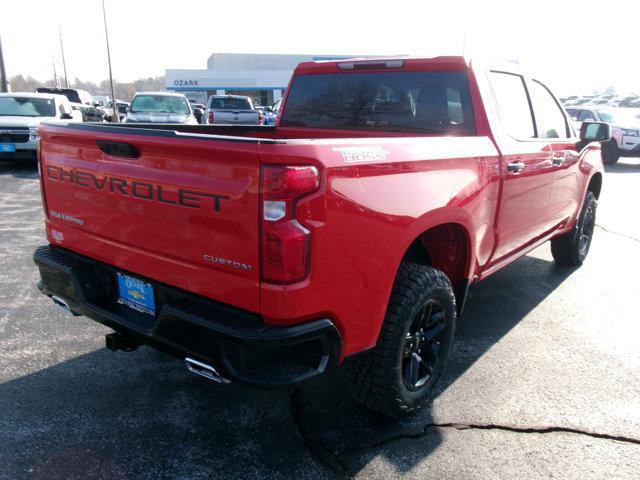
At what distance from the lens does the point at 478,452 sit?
2.72m

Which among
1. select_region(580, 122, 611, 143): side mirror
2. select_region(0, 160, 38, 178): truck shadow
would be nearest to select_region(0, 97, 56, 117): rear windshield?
select_region(0, 160, 38, 178): truck shadow

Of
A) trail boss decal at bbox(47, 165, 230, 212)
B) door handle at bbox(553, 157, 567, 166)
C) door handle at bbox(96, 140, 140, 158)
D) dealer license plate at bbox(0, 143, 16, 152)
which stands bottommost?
dealer license plate at bbox(0, 143, 16, 152)

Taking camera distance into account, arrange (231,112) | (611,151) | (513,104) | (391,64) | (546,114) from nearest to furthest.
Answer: (391,64)
(513,104)
(546,114)
(611,151)
(231,112)

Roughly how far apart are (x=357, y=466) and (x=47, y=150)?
2370 millimetres

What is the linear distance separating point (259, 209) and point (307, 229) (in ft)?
0.65

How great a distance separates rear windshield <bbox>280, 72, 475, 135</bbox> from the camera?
350 centimetres

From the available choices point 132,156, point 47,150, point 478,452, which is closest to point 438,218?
point 478,452

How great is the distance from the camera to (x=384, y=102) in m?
3.80

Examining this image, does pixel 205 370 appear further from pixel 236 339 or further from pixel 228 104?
pixel 228 104

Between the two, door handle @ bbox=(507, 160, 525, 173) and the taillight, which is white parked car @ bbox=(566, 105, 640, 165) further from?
the taillight

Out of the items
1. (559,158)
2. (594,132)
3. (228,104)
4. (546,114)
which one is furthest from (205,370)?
(228,104)

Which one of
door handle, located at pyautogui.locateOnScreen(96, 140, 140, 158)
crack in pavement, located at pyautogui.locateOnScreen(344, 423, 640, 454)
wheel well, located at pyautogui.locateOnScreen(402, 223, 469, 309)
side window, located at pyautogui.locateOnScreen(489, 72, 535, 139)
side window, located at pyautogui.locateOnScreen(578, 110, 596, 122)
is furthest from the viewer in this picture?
side window, located at pyautogui.locateOnScreen(578, 110, 596, 122)

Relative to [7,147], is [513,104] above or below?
above

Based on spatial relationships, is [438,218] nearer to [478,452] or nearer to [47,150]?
[478,452]
